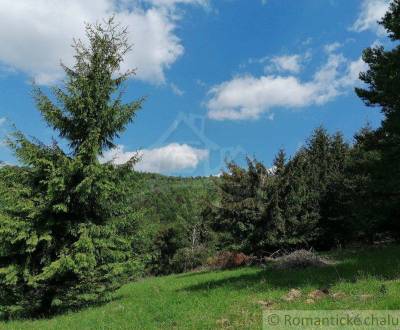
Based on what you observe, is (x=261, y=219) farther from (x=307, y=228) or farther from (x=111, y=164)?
(x=111, y=164)

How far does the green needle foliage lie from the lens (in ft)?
51.7

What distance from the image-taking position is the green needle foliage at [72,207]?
15.8m

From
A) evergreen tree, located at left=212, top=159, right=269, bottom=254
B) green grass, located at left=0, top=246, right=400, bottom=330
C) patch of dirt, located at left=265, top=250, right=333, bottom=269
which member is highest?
evergreen tree, located at left=212, top=159, right=269, bottom=254

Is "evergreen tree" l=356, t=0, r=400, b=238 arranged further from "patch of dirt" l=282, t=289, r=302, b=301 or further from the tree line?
"patch of dirt" l=282, t=289, r=302, b=301

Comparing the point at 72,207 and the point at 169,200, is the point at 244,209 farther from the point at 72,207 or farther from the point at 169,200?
the point at 169,200

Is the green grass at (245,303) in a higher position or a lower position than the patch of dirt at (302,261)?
lower

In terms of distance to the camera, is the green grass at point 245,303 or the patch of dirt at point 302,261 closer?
the green grass at point 245,303

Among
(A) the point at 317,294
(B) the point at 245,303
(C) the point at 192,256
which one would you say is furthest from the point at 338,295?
(C) the point at 192,256

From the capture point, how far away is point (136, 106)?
60.6ft

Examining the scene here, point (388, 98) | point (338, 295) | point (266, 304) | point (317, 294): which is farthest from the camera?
point (388, 98)

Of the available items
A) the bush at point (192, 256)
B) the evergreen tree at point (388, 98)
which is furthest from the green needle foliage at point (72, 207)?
the bush at point (192, 256)

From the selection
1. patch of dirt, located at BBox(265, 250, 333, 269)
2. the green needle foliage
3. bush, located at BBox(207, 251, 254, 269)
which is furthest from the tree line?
bush, located at BBox(207, 251, 254, 269)

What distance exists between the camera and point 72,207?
17.2 metres

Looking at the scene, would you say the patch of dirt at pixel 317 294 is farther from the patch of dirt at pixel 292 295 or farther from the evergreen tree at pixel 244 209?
the evergreen tree at pixel 244 209
